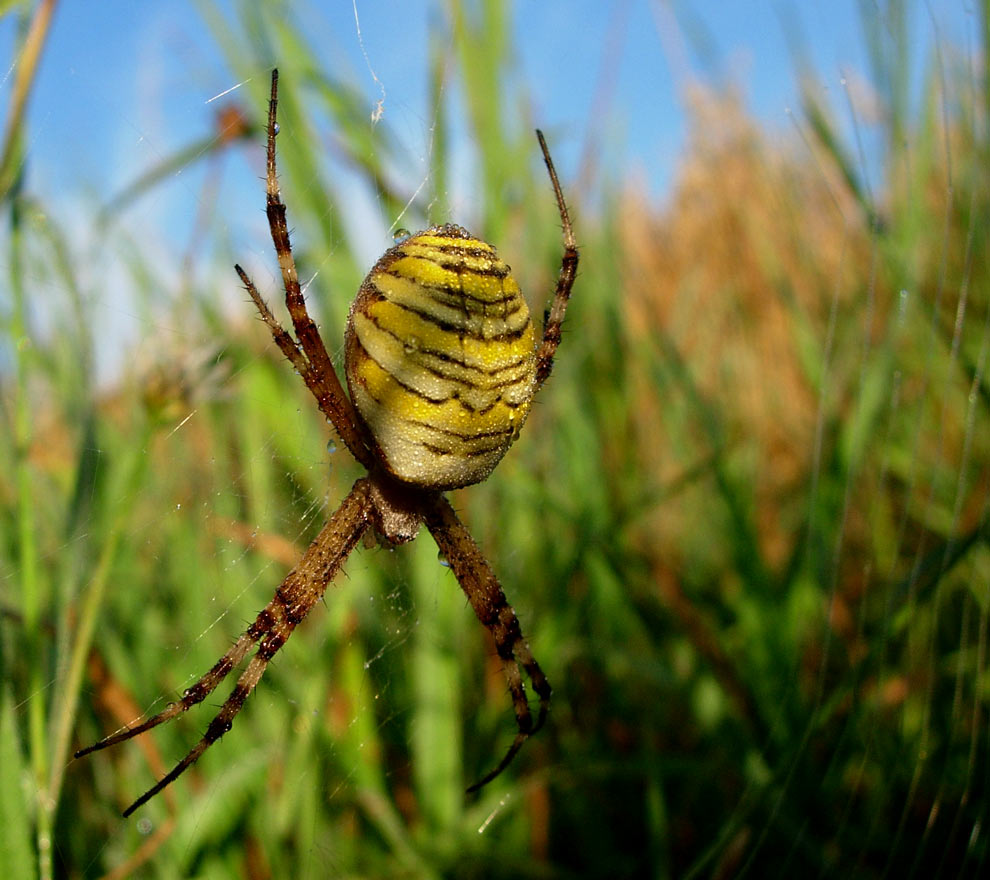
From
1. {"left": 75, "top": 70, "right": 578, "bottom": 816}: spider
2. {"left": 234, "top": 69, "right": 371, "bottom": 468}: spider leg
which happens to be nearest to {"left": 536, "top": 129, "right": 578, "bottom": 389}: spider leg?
{"left": 75, "top": 70, "right": 578, "bottom": 816}: spider

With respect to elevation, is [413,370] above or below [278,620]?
above

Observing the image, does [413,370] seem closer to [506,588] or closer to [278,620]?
[278,620]

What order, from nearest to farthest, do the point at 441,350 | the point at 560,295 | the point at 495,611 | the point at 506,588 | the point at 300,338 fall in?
the point at 441,350 → the point at 300,338 → the point at 560,295 → the point at 495,611 → the point at 506,588

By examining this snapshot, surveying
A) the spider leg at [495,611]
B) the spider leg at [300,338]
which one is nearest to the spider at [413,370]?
the spider leg at [300,338]

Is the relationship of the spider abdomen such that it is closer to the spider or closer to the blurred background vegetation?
the spider

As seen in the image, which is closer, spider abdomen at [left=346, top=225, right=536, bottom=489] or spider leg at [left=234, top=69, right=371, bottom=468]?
spider abdomen at [left=346, top=225, right=536, bottom=489]

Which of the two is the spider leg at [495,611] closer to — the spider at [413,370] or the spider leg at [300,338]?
the spider at [413,370]

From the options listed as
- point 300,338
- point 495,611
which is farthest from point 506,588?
point 300,338
